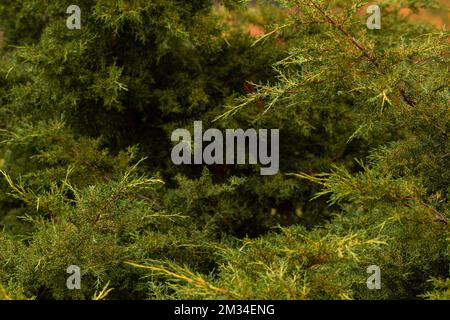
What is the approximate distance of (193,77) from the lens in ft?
14.7

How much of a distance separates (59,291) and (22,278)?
16 centimetres

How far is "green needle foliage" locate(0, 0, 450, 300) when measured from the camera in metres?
2.66

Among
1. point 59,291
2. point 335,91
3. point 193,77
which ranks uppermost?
point 193,77

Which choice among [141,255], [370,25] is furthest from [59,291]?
[370,25]

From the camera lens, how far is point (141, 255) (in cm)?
310

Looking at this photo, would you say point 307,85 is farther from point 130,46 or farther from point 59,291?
point 130,46

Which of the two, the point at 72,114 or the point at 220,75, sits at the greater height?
the point at 220,75

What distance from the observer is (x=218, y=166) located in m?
4.43

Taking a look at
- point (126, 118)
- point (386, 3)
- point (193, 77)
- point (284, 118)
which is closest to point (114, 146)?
point (126, 118)

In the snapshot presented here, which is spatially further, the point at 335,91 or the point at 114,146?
the point at 114,146

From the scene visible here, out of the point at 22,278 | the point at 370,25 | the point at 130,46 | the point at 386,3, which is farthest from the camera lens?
the point at 386,3

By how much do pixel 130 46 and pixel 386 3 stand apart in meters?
2.19

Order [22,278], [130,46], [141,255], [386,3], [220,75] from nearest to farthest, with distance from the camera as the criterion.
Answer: [22,278] < [141,255] < [130,46] < [220,75] < [386,3]

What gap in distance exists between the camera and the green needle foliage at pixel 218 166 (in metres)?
2.66
